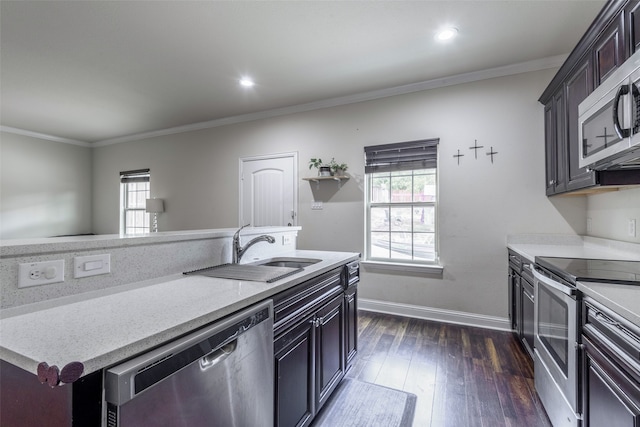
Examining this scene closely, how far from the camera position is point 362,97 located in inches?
147

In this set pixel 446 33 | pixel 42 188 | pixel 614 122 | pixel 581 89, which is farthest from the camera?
pixel 42 188

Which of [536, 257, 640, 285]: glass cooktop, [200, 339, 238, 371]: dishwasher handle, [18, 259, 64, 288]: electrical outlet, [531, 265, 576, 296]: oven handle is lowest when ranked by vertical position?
[200, 339, 238, 371]: dishwasher handle

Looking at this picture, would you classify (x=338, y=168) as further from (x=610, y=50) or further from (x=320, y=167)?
(x=610, y=50)

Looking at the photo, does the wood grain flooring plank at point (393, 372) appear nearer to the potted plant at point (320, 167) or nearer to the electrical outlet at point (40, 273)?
the electrical outlet at point (40, 273)

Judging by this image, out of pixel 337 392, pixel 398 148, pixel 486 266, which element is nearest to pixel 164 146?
pixel 398 148

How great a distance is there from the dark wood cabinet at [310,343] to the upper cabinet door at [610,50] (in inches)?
79.2

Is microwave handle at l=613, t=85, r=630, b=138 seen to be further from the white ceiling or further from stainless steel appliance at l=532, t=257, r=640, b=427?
the white ceiling

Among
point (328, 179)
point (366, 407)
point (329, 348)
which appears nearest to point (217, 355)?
point (329, 348)

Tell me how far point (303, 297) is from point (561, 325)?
137 cm

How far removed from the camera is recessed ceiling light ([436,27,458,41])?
8.11ft

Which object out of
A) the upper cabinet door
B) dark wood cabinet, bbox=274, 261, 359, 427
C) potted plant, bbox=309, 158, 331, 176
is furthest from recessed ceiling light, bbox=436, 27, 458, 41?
dark wood cabinet, bbox=274, 261, 359, 427

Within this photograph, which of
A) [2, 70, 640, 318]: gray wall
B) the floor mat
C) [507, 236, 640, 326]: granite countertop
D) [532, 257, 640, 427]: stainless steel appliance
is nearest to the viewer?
[507, 236, 640, 326]: granite countertop

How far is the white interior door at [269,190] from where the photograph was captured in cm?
421

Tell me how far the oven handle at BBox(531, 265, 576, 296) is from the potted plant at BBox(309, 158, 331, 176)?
2396mm
